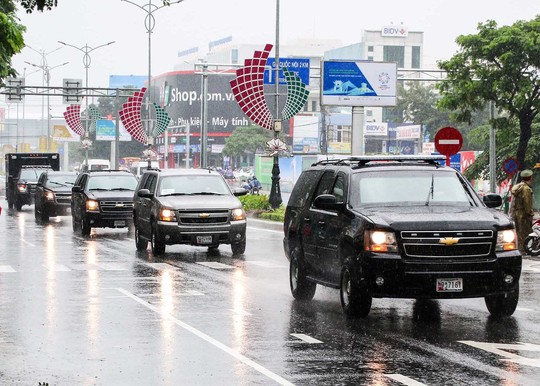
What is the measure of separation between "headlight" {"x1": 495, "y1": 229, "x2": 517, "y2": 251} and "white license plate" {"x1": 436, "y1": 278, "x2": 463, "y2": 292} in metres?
0.68

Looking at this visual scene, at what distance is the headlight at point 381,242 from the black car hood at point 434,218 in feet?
0.35

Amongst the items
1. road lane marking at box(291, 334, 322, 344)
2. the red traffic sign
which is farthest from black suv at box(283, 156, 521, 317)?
the red traffic sign

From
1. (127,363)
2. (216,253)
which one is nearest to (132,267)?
(216,253)

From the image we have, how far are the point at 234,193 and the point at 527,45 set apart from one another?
11889mm

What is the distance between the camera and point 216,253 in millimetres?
27094

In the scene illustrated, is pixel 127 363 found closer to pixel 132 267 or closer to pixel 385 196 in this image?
pixel 385 196

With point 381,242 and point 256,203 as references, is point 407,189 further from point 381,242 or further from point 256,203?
point 256,203

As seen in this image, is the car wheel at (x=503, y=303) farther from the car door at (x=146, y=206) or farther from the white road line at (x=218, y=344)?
the car door at (x=146, y=206)

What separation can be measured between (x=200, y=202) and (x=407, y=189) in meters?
11.1

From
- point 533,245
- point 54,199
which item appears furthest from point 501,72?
point 54,199

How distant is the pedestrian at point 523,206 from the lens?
25.3 metres

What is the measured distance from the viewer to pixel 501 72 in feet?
117

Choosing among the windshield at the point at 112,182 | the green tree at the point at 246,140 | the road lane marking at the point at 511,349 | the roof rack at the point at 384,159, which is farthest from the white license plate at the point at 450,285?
the green tree at the point at 246,140

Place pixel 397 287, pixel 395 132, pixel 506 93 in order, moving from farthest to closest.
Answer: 1. pixel 395 132
2. pixel 506 93
3. pixel 397 287
